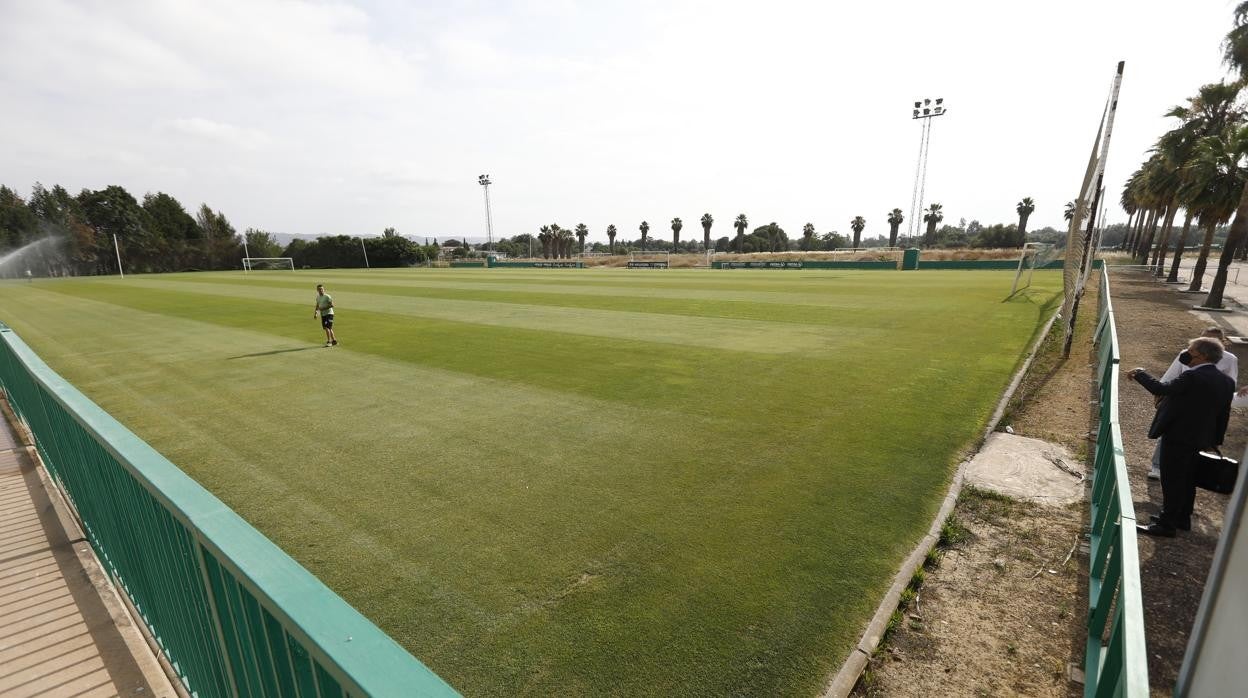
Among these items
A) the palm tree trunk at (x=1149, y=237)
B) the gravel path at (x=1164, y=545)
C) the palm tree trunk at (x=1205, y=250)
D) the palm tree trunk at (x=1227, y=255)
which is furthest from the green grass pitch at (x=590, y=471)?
the palm tree trunk at (x=1149, y=237)

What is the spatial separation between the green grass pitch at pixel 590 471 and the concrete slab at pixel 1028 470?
0.38 meters

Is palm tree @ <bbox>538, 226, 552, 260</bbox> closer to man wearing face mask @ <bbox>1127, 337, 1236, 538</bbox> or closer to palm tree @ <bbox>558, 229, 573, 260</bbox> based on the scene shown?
palm tree @ <bbox>558, 229, 573, 260</bbox>

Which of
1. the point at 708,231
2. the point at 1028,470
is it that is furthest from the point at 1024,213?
the point at 1028,470

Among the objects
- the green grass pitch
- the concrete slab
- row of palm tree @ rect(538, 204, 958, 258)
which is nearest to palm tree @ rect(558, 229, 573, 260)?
Answer: row of palm tree @ rect(538, 204, 958, 258)

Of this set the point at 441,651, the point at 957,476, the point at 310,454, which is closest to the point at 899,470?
the point at 957,476

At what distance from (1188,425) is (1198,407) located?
0.19m

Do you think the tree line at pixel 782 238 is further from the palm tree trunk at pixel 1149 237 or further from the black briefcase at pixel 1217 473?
the black briefcase at pixel 1217 473

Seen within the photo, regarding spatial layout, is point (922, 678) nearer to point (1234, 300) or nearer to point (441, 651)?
point (441, 651)

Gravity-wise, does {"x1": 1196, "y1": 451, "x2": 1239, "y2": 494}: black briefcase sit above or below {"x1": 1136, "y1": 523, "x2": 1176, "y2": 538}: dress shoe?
above

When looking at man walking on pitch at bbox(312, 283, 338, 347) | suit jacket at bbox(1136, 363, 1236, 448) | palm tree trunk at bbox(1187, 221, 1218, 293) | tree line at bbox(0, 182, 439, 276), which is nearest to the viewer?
suit jacket at bbox(1136, 363, 1236, 448)

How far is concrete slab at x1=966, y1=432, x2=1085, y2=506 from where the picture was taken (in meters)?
6.06

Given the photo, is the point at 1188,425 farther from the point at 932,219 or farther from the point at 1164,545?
the point at 932,219

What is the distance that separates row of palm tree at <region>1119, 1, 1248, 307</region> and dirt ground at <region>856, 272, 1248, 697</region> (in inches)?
895

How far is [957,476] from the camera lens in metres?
6.40
